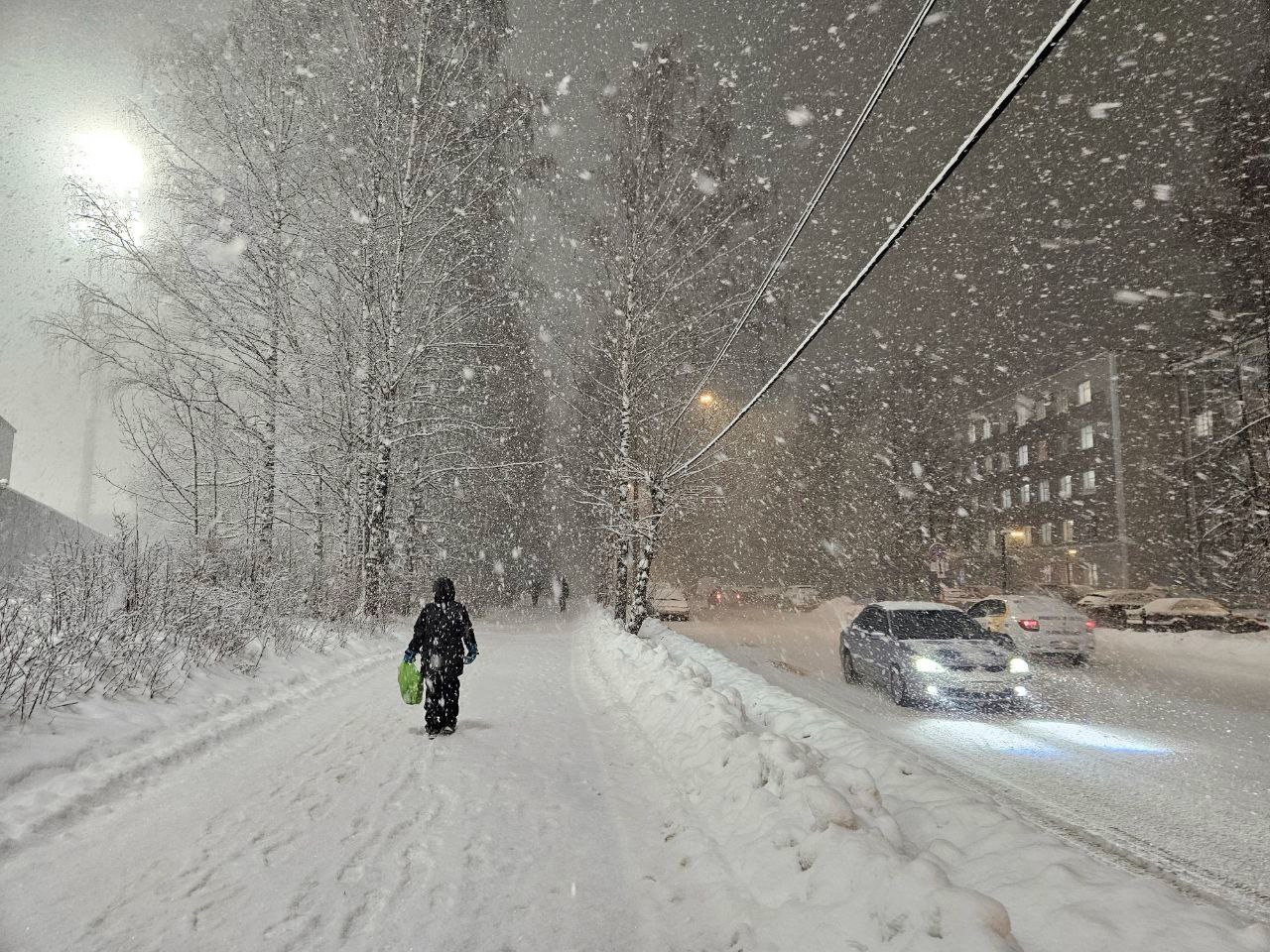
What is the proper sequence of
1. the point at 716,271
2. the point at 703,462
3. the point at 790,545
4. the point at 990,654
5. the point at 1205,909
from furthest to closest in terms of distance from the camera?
1. the point at 790,545
2. the point at 703,462
3. the point at 716,271
4. the point at 990,654
5. the point at 1205,909

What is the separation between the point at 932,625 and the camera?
432 inches

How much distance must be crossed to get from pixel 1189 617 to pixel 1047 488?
27293mm

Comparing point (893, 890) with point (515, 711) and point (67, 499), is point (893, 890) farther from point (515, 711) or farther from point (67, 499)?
point (67, 499)

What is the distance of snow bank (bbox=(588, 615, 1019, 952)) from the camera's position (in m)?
3.02

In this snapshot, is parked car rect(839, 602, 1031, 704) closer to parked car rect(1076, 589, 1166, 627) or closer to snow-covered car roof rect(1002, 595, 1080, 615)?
snow-covered car roof rect(1002, 595, 1080, 615)

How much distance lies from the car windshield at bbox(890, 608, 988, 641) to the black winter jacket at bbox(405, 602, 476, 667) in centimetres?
673

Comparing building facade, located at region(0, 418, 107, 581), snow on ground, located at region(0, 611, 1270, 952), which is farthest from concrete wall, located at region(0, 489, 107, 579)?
snow on ground, located at region(0, 611, 1270, 952)

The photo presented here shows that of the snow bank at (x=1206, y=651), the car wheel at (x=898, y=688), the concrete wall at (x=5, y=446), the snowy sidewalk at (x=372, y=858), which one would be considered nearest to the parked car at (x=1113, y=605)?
the snow bank at (x=1206, y=651)

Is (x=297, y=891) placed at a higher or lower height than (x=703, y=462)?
lower

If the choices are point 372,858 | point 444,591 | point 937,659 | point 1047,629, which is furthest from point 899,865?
point 1047,629

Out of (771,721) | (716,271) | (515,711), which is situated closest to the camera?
(771,721)

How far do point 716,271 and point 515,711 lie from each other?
14.2 m

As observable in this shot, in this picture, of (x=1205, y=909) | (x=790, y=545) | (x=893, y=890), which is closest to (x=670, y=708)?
(x=893, y=890)

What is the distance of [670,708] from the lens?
7891mm
